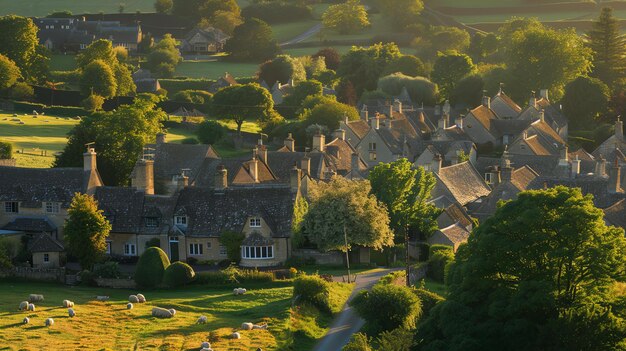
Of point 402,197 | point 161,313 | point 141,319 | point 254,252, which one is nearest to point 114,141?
point 254,252

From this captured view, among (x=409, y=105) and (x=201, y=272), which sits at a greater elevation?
(x=409, y=105)

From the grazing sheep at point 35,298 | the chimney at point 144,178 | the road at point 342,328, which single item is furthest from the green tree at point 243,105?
the grazing sheep at point 35,298

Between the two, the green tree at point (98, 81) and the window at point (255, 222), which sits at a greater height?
the green tree at point (98, 81)

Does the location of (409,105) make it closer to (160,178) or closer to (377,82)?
(377,82)

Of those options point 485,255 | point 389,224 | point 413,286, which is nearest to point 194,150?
point 389,224

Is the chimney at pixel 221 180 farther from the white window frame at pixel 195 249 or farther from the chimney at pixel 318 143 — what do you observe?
the chimney at pixel 318 143

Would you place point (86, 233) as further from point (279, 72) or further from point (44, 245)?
point (279, 72)
